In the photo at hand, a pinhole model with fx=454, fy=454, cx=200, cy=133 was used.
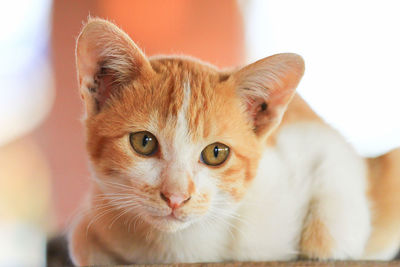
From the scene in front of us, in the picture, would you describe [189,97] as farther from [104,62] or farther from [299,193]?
[299,193]

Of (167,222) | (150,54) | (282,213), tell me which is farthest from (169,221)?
(150,54)

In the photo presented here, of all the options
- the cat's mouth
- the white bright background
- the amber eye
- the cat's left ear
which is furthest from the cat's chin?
the white bright background

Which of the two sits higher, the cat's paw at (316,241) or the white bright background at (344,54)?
the white bright background at (344,54)

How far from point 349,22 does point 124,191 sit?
2.14ft

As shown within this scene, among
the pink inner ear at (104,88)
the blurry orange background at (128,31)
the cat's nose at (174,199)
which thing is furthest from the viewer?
the blurry orange background at (128,31)

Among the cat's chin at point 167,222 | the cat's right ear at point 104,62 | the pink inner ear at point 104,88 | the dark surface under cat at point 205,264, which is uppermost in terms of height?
the cat's right ear at point 104,62

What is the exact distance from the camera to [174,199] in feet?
2.34

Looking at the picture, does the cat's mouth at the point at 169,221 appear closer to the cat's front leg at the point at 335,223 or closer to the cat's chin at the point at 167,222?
the cat's chin at the point at 167,222

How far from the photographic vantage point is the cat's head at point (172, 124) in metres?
0.75

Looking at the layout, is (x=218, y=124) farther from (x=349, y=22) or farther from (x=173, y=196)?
(x=349, y=22)

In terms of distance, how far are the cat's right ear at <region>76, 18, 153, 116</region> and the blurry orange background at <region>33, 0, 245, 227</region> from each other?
0.43 ft

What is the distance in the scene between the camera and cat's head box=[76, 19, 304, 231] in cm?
75

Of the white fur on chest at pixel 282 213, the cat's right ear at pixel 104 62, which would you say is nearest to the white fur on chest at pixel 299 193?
the white fur on chest at pixel 282 213

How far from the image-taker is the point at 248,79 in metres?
0.84
